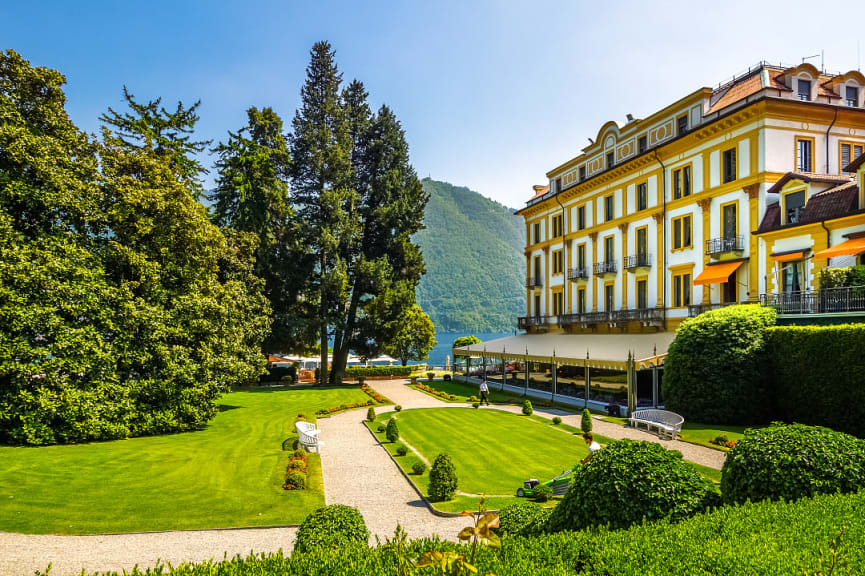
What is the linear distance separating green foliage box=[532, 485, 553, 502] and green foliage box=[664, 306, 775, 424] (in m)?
13.0

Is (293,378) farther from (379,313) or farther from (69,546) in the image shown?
(69,546)

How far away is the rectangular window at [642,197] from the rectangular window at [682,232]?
133 inches

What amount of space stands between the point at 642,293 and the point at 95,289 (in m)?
32.1

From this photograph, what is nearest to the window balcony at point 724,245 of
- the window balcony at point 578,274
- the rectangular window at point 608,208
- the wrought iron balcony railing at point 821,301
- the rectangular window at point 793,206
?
the rectangular window at point 793,206

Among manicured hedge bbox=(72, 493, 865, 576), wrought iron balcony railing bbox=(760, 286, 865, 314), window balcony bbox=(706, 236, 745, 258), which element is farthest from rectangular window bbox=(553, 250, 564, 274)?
manicured hedge bbox=(72, 493, 865, 576)

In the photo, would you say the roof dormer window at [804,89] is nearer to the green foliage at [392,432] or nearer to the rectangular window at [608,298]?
the rectangular window at [608,298]

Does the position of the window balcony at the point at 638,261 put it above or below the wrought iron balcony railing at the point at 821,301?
above

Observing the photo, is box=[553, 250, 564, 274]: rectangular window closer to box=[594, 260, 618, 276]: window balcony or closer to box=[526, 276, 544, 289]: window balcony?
box=[526, 276, 544, 289]: window balcony

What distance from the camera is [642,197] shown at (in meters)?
37.0

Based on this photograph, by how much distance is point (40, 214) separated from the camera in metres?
21.8

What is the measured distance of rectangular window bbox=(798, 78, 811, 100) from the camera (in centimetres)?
2767

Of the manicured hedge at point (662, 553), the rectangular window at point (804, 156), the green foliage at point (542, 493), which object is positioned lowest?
the green foliage at point (542, 493)

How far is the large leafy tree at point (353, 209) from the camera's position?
45719mm

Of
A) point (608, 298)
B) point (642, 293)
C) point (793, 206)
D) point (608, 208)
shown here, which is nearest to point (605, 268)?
point (608, 298)
